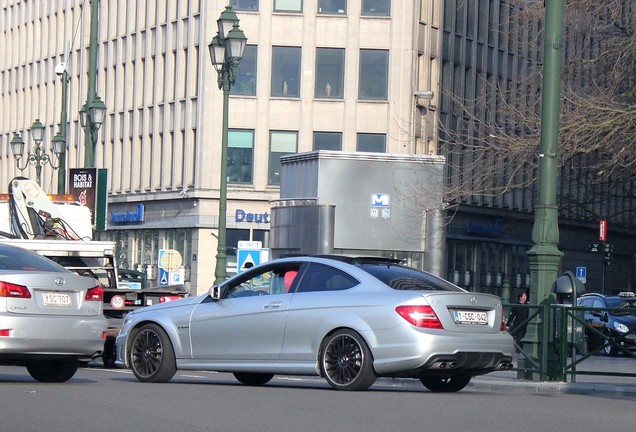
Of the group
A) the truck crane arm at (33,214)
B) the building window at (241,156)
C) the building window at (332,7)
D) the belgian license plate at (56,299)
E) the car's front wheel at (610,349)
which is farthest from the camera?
the building window at (332,7)

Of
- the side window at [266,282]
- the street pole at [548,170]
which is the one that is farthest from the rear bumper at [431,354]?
the street pole at [548,170]

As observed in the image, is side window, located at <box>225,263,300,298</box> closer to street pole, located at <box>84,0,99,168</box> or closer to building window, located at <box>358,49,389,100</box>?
street pole, located at <box>84,0,99,168</box>

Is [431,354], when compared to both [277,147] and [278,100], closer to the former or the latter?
Answer: [277,147]

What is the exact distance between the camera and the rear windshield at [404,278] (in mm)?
16500

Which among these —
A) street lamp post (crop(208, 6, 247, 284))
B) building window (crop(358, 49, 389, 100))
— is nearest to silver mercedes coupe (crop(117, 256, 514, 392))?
street lamp post (crop(208, 6, 247, 284))

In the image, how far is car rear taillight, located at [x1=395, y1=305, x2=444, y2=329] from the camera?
16.0 metres

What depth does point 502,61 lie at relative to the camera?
2808 inches

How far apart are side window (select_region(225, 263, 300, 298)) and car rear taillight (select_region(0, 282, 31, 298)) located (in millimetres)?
2416

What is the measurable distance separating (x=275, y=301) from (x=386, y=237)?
15167mm

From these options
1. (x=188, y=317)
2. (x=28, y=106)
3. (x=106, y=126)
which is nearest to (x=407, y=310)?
(x=188, y=317)

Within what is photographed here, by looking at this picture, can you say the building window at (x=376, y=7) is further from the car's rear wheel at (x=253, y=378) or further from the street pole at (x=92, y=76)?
the car's rear wheel at (x=253, y=378)

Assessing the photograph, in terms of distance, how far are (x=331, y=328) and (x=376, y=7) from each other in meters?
49.6

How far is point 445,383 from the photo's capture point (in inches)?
692

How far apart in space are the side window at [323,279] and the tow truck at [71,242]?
6420 mm
